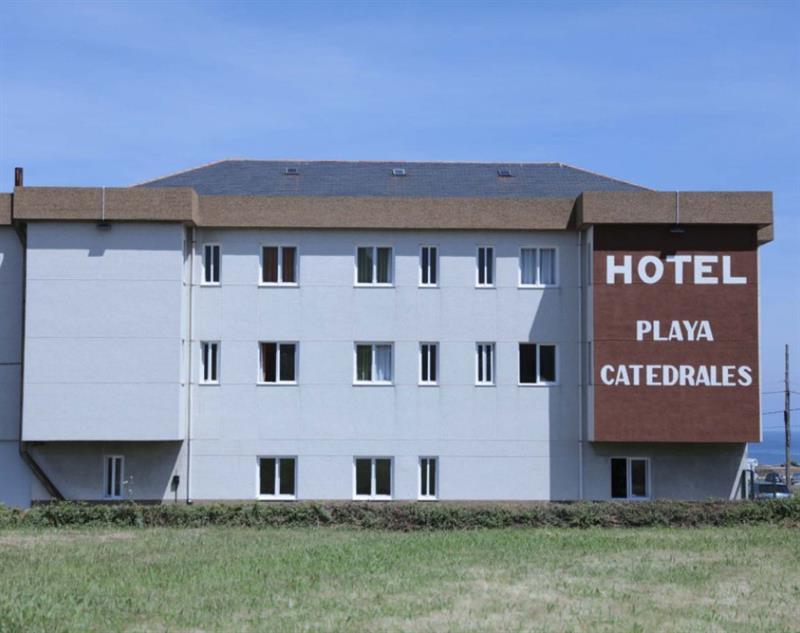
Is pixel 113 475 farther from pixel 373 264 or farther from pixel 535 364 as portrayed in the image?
pixel 535 364

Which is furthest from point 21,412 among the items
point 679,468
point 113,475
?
point 679,468

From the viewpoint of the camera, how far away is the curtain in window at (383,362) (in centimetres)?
3284

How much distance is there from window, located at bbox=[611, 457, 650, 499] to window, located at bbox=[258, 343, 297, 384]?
30.6 feet

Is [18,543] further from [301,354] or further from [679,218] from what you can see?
[679,218]

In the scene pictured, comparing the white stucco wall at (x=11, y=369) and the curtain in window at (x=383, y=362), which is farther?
the curtain in window at (x=383, y=362)

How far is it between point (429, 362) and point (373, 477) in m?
3.57

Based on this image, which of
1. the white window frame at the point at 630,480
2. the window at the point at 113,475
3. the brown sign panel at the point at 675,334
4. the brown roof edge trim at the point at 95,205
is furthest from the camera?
the white window frame at the point at 630,480

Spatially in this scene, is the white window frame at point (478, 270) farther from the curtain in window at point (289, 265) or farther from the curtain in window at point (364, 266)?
the curtain in window at point (289, 265)

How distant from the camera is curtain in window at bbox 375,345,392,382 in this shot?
32.8m

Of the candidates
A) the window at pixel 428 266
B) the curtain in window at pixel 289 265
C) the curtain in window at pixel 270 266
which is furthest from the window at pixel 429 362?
the curtain in window at pixel 270 266

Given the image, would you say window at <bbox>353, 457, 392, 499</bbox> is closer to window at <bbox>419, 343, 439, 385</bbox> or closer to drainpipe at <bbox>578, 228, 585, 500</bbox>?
window at <bbox>419, 343, 439, 385</bbox>

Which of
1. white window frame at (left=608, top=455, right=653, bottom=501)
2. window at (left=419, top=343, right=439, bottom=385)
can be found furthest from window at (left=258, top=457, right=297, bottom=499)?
white window frame at (left=608, top=455, right=653, bottom=501)

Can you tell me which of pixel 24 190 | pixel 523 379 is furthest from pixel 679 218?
pixel 24 190

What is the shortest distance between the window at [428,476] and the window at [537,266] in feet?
18.6
